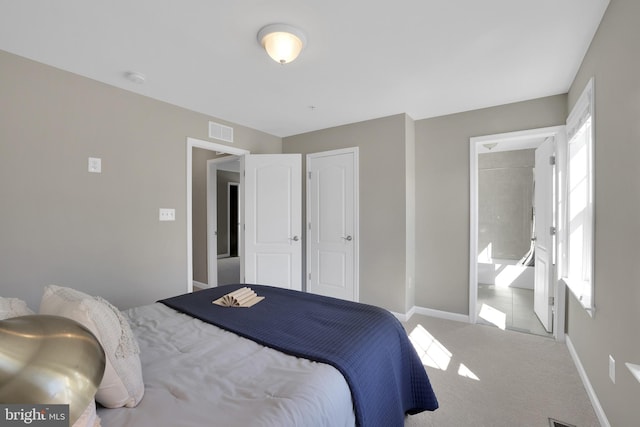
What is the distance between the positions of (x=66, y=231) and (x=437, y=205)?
367 centimetres

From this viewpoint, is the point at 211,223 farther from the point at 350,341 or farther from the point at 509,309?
the point at 509,309

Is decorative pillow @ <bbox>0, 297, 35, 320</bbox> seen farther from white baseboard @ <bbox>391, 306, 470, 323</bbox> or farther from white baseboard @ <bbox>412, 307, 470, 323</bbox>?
white baseboard @ <bbox>412, 307, 470, 323</bbox>

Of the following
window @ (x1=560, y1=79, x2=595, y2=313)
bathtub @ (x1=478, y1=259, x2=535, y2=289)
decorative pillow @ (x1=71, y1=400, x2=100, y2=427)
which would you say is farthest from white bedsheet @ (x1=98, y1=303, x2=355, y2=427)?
bathtub @ (x1=478, y1=259, x2=535, y2=289)

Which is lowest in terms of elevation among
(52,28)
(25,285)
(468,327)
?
(468,327)

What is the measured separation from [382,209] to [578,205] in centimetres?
178

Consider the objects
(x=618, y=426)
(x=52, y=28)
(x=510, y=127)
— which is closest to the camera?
(x=618, y=426)

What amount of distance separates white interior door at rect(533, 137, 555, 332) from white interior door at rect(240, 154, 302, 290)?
2769 millimetres

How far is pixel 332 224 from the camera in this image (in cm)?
388

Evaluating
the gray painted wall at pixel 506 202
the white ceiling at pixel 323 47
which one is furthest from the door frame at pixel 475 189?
the gray painted wall at pixel 506 202

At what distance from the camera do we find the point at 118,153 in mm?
2615

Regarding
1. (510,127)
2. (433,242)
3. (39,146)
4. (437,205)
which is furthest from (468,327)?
(39,146)

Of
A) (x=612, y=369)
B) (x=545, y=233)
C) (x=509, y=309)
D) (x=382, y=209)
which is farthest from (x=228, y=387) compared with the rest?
(x=509, y=309)

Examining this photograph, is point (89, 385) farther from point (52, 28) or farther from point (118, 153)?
point (118, 153)

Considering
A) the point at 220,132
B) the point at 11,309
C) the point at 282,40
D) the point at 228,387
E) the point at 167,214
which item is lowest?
the point at 228,387
